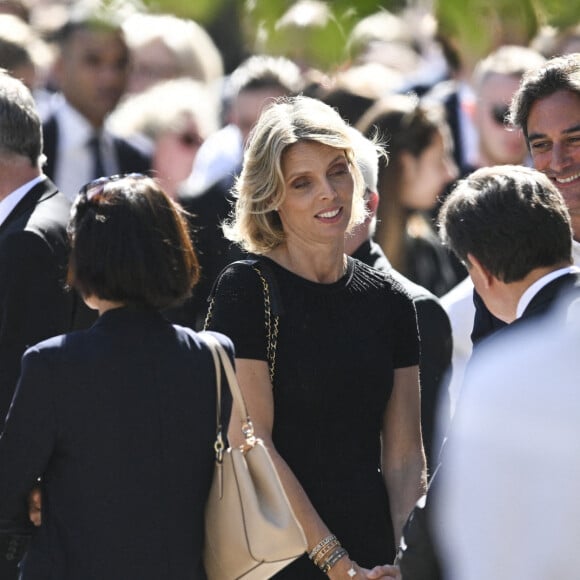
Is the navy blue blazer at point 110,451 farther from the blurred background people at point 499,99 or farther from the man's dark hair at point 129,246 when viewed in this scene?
the blurred background people at point 499,99

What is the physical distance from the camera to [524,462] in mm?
2133

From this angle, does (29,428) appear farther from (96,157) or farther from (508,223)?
(96,157)

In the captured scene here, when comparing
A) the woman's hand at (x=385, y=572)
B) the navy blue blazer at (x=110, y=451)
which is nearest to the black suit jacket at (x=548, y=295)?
the navy blue blazer at (x=110, y=451)

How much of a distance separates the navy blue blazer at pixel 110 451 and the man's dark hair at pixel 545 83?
1.97m

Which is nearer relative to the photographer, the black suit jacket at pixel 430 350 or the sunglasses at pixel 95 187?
the sunglasses at pixel 95 187

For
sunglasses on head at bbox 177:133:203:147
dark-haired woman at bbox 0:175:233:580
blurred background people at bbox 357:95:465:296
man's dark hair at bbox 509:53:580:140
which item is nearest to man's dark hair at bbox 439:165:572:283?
dark-haired woman at bbox 0:175:233:580

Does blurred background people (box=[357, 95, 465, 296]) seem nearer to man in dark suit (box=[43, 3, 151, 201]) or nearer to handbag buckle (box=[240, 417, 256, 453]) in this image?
man in dark suit (box=[43, 3, 151, 201])

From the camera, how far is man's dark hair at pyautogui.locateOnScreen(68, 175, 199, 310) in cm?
370

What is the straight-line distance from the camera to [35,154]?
5.07 metres

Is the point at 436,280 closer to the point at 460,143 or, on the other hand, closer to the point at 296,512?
the point at 460,143

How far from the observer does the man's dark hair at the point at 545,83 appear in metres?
5.04

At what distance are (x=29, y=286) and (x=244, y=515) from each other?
141 centimetres

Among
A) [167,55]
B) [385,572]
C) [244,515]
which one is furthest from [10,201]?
[167,55]

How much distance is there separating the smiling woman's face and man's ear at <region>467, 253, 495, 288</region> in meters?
0.85
